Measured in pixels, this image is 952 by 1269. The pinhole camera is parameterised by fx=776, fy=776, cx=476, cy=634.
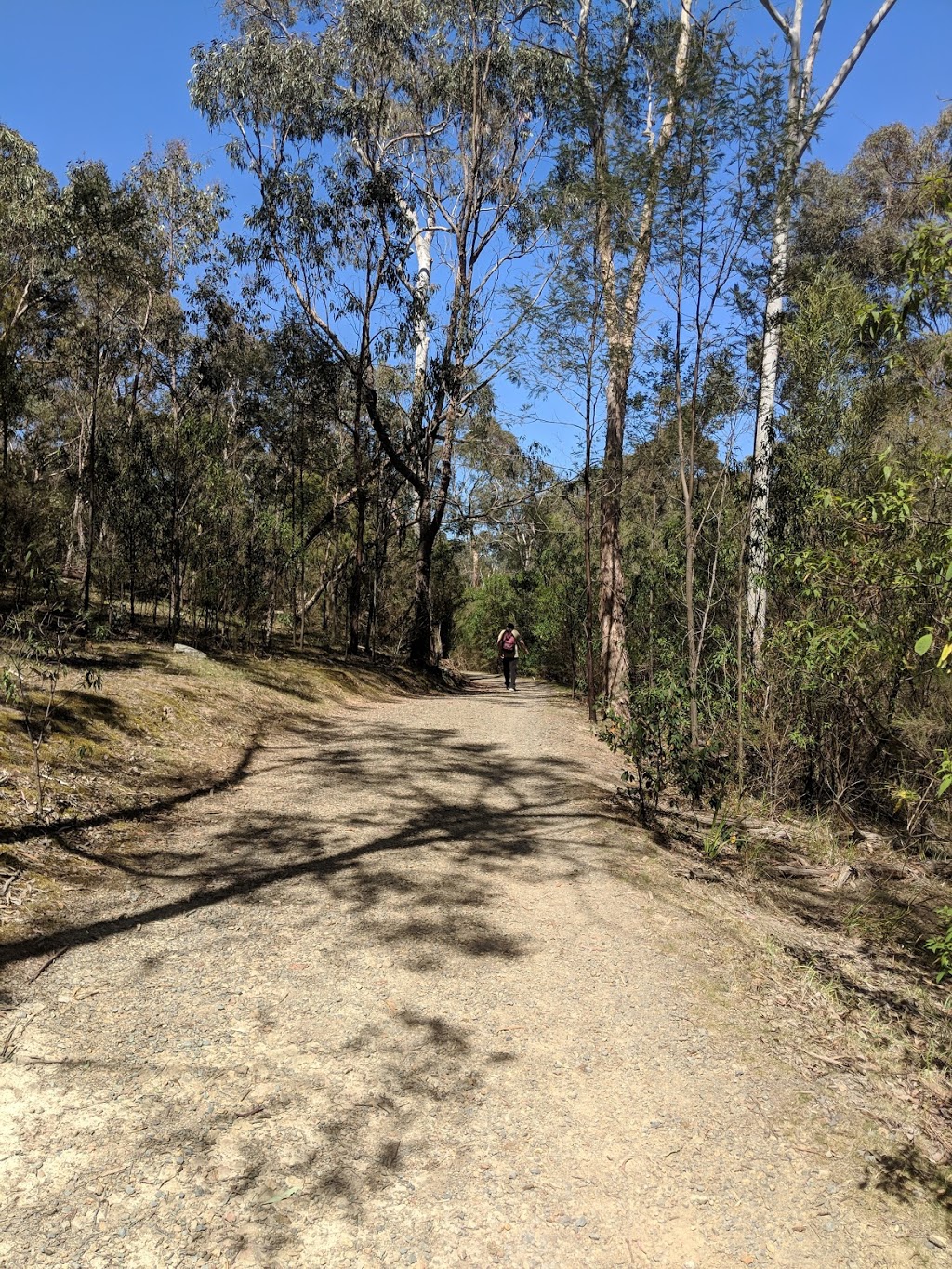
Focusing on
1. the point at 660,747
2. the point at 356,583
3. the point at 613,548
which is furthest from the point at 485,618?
the point at 660,747

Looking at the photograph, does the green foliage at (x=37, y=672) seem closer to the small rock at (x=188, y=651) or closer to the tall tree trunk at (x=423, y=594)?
the small rock at (x=188, y=651)

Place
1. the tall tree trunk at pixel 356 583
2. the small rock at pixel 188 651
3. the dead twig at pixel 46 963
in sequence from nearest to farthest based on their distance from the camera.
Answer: the dead twig at pixel 46 963
the small rock at pixel 188 651
the tall tree trunk at pixel 356 583

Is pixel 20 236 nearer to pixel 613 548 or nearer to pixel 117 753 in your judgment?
pixel 613 548

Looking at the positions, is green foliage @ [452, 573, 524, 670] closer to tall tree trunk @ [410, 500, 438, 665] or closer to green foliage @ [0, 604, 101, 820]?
tall tree trunk @ [410, 500, 438, 665]

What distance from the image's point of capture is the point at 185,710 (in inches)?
308

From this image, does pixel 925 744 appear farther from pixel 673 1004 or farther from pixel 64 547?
pixel 64 547

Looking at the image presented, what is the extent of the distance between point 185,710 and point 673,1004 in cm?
573

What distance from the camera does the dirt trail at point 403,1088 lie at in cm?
229

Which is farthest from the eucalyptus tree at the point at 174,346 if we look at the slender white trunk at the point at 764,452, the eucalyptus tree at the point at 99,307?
the slender white trunk at the point at 764,452

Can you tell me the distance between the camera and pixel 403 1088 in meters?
2.89

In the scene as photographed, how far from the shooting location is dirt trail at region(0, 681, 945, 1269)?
2293mm

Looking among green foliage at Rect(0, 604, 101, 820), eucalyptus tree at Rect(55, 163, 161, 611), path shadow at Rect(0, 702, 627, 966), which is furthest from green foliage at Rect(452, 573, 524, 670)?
green foliage at Rect(0, 604, 101, 820)

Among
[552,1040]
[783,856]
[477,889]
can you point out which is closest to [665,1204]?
[552,1040]

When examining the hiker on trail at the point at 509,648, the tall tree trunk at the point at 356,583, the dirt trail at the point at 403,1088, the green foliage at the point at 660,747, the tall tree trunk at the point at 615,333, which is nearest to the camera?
the dirt trail at the point at 403,1088
